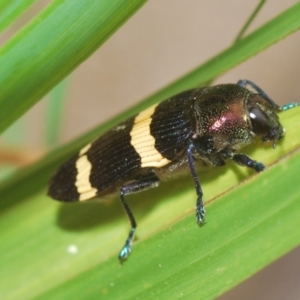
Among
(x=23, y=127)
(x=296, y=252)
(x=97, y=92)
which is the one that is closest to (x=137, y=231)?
(x=23, y=127)

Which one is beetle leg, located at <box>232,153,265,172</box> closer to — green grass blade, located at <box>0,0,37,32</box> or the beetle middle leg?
the beetle middle leg

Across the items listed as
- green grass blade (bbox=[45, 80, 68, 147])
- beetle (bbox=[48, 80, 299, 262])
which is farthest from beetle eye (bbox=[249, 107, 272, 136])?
green grass blade (bbox=[45, 80, 68, 147])

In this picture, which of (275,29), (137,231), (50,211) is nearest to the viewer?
(275,29)

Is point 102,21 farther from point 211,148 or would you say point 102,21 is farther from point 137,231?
point 137,231

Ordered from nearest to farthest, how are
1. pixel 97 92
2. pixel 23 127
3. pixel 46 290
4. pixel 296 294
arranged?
pixel 46 290 → pixel 23 127 → pixel 296 294 → pixel 97 92

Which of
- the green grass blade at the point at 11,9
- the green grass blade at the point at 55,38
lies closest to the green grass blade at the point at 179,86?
the green grass blade at the point at 55,38
